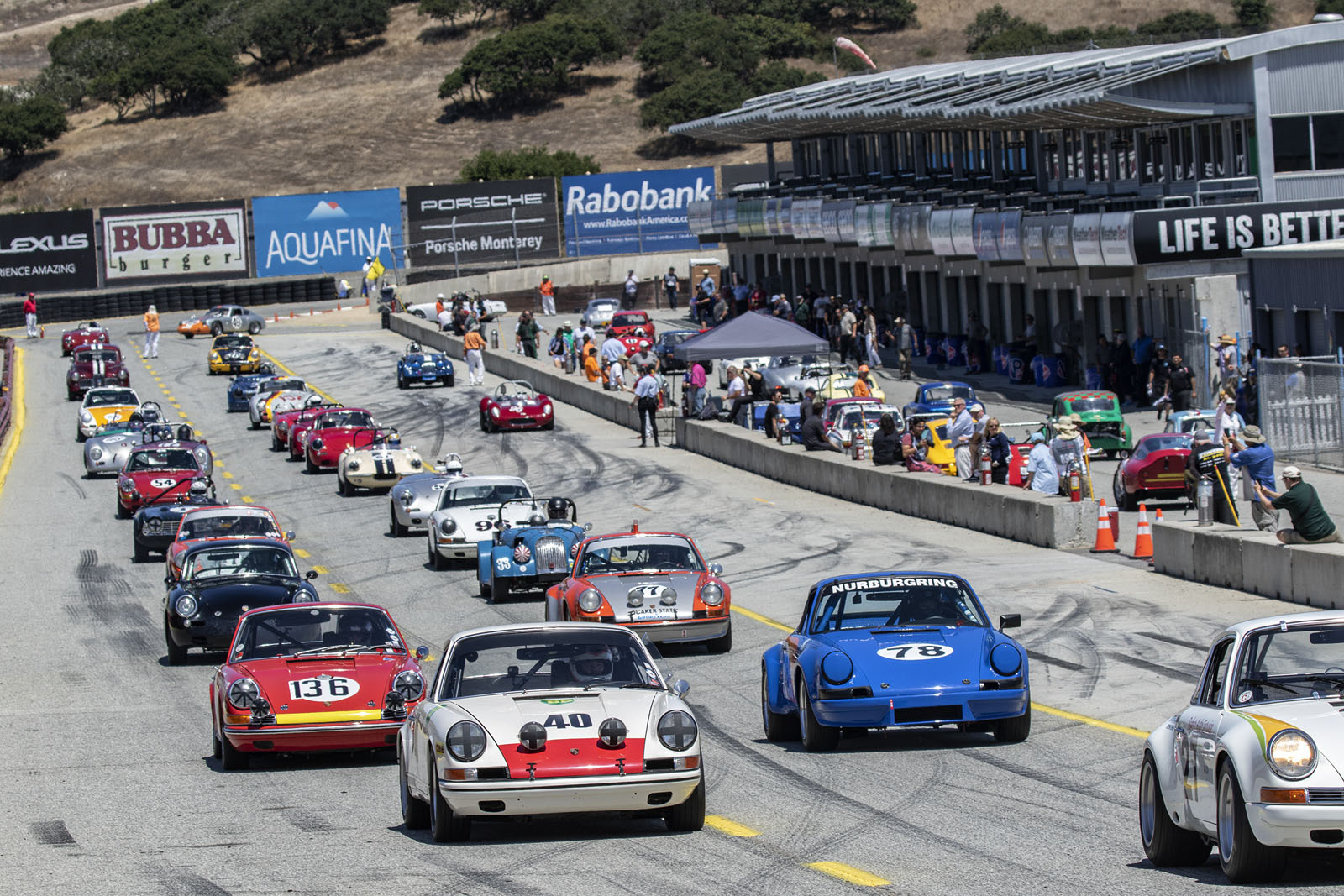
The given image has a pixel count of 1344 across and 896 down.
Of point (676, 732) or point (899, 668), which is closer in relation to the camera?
point (676, 732)

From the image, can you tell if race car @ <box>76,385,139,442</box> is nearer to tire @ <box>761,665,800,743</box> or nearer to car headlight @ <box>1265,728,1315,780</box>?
tire @ <box>761,665,800,743</box>

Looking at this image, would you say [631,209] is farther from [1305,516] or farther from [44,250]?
[1305,516]

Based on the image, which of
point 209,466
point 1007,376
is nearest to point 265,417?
point 209,466

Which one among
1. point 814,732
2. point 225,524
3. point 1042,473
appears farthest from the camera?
point 1042,473

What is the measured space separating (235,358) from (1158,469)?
138 ft

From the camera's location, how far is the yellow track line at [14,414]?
45938mm

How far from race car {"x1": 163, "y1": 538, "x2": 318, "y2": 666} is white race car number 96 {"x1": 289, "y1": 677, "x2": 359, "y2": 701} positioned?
548cm

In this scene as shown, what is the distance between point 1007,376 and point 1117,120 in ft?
24.0

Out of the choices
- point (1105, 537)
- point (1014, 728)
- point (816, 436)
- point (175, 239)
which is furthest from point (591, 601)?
point (175, 239)

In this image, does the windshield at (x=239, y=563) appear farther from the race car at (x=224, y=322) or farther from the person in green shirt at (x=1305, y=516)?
the race car at (x=224, y=322)

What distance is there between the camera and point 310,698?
1369 centimetres

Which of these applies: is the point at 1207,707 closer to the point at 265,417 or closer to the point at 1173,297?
the point at 1173,297

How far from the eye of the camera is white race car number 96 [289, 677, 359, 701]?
13703mm

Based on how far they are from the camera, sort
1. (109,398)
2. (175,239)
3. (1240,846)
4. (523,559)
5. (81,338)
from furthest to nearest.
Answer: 1. (175,239)
2. (81,338)
3. (109,398)
4. (523,559)
5. (1240,846)
